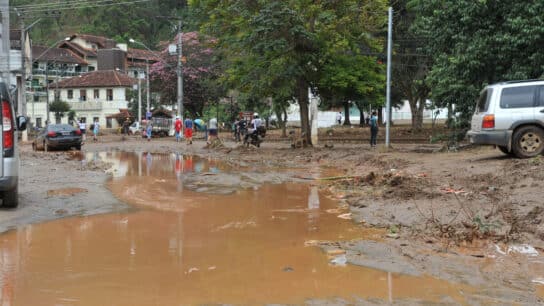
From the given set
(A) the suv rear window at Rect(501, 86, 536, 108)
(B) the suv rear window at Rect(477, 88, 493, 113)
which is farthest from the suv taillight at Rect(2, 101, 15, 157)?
(A) the suv rear window at Rect(501, 86, 536, 108)

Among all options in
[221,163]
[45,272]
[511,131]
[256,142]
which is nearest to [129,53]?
[256,142]

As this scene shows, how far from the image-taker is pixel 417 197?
35.1 ft

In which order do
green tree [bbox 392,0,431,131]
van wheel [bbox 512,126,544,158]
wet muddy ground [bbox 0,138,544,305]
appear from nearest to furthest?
wet muddy ground [bbox 0,138,544,305]
van wheel [bbox 512,126,544,158]
green tree [bbox 392,0,431,131]

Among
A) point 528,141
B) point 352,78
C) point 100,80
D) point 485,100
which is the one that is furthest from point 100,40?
point 528,141

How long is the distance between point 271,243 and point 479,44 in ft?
50.2

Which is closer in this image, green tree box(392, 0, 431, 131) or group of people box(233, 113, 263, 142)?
group of people box(233, 113, 263, 142)

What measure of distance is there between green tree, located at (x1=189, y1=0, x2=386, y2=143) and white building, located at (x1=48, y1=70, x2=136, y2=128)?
49740 millimetres

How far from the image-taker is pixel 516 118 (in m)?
14.1

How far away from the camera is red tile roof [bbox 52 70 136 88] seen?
75312mm

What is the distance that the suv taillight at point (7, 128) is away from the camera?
Result: 9.73 metres

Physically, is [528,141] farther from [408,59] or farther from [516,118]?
[408,59]

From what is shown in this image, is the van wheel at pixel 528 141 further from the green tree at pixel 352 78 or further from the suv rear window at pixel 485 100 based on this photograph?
the green tree at pixel 352 78

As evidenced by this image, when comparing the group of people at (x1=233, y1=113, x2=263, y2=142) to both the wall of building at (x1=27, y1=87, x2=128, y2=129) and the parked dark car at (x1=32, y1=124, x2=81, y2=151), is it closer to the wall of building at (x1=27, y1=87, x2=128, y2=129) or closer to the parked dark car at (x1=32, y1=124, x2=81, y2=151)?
the parked dark car at (x1=32, y1=124, x2=81, y2=151)

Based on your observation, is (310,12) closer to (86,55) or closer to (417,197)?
(417,197)
